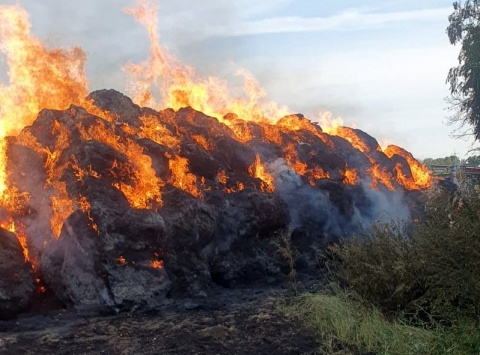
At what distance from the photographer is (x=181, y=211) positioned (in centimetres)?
1116

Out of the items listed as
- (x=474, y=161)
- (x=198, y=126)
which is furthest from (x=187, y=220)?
(x=474, y=161)

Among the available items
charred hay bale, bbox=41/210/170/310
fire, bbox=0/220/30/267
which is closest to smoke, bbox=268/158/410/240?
charred hay bale, bbox=41/210/170/310

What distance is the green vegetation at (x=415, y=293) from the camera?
20.1 feet

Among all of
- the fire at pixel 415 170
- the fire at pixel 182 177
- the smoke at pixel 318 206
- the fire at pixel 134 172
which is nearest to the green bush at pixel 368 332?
the fire at pixel 134 172

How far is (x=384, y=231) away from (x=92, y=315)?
539 centimetres

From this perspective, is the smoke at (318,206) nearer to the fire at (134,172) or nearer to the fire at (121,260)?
the fire at (134,172)

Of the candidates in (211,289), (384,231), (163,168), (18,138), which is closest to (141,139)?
(163,168)

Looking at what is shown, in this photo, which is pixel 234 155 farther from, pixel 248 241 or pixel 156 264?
pixel 156 264

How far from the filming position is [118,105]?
52.2 feet

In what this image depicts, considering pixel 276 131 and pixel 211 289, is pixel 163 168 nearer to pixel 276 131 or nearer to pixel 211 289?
pixel 211 289

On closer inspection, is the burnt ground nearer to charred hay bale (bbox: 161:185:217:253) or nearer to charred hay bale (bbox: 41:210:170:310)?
charred hay bale (bbox: 41:210:170:310)

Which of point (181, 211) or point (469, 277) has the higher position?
point (181, 211)

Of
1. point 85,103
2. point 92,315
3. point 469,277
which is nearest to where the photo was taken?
point 469,277

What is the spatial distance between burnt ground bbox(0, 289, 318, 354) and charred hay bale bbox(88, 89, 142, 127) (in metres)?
7.69
